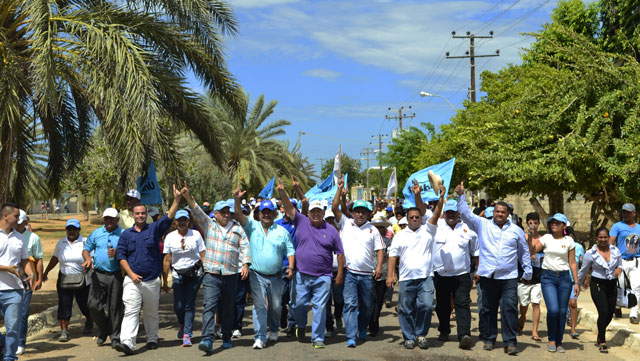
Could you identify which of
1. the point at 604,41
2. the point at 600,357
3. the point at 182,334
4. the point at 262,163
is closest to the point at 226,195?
the point at 262,163

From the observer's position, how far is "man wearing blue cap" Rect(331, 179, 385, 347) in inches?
333

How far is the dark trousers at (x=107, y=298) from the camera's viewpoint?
822 centimetres

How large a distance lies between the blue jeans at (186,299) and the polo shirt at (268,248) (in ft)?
2.70

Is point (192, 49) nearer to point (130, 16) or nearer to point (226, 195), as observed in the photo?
point (130, 16)

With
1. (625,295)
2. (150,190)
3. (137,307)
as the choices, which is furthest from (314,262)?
(625,295)

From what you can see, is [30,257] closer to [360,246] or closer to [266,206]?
[266,206]

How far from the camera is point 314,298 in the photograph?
829cm

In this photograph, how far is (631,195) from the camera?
A: 1234 cm

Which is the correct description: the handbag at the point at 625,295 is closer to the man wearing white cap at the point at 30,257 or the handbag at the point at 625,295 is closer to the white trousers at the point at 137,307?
the white trousers at the point at 137,307

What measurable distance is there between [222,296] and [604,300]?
4746 mm

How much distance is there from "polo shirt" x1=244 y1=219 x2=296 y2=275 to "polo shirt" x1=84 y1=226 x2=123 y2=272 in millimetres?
1728

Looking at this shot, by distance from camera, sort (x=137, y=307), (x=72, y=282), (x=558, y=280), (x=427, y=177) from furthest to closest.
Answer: (x=427, y=177)
(x=72, y=282)
(x=558, y=280)
(x=137, y=307)

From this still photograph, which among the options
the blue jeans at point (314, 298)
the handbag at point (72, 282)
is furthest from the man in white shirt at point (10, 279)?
the blue jeans at point (314, 298)

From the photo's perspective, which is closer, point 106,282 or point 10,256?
point 10,256
